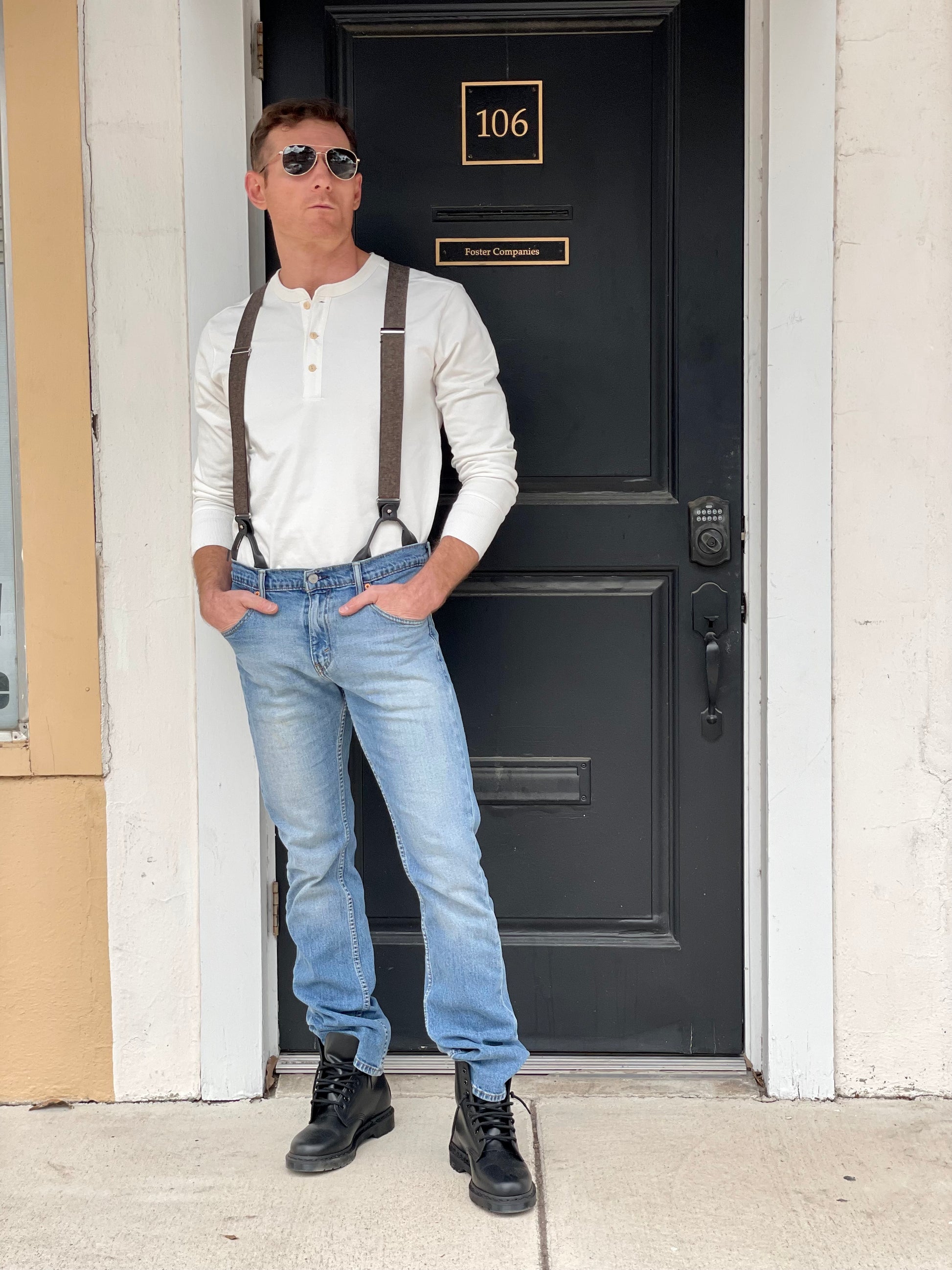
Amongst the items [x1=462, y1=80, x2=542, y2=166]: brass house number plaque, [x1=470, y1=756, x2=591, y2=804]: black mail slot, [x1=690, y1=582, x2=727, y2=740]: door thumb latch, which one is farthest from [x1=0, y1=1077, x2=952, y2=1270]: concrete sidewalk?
[x1=462, y1=80, x2=542, y2=166]: brass house number plaque

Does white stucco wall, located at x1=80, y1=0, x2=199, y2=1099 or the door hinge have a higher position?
the door hinge

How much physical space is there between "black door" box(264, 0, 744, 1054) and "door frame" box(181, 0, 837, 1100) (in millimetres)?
69

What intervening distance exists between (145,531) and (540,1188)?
166 centimetres

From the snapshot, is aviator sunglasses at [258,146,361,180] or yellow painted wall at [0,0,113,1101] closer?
aviator sunglasses at [258,146,361,180]

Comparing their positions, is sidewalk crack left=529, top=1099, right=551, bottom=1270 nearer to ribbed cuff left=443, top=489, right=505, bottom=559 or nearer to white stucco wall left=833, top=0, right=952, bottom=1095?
white stucco wall left=833, top=0, right=952, bottom=1095

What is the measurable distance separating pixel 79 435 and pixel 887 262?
6.15 ft

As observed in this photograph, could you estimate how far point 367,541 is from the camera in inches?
85.0

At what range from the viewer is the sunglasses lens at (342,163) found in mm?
2168

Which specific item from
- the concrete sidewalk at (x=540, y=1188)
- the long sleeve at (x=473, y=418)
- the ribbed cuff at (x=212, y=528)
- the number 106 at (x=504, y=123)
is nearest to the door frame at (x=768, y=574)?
the concrete sidewalk at (x=540, y=1188)

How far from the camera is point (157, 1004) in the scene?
2645 millimetres

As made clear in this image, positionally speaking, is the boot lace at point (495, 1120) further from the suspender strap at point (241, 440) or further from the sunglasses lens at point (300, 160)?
the sunglasses lens at point (300, 160)

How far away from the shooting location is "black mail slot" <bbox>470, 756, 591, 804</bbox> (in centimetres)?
273

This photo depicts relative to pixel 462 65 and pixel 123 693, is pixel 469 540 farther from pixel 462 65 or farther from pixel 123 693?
pixel 462 65

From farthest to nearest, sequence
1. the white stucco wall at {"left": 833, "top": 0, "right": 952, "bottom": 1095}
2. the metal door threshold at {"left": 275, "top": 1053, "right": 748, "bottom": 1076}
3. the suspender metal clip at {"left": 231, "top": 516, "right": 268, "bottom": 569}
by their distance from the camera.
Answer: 1. the metal door threshold at {"left": 275, "top": 1053, "right": 748, "bottom": 1076}
2. the white stucco wall at {"left": 833, "top": 0, "right": 952, "bottom": 1095}
3. the suspender metal clip at {"left": 231, "top": 516, "right": 268, "bottom": 569}
